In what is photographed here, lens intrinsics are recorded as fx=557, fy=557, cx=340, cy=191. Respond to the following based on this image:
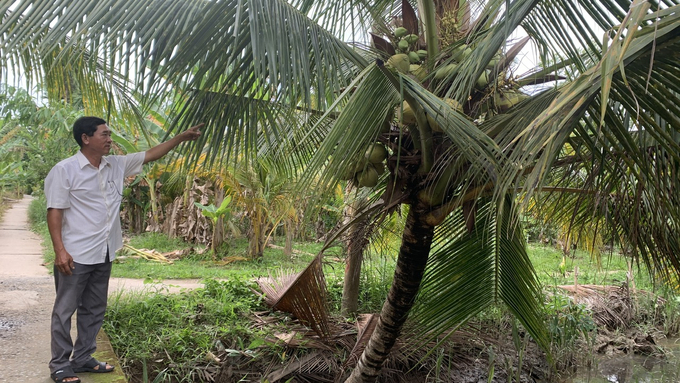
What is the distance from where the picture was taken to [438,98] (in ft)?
6.48

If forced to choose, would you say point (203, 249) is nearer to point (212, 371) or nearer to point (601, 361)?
point (212, 371)

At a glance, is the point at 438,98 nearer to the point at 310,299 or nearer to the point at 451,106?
the point at 451,106

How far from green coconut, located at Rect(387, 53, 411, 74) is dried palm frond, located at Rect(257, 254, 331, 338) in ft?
4.37

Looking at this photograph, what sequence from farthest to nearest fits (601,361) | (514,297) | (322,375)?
(601,361) < (322,375) < (514,297)

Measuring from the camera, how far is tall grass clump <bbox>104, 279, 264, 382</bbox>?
12.4 ft

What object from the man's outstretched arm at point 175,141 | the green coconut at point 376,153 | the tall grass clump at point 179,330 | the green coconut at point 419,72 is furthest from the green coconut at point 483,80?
the tall grass clump at point 179,330

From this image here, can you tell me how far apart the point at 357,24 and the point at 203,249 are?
669cm

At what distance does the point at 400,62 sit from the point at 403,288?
4.09 ft

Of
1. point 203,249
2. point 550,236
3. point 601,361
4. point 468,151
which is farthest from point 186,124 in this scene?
point 550,236

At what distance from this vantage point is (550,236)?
39.3 ft

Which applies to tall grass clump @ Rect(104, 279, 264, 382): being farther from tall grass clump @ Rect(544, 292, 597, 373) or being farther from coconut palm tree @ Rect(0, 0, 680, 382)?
tall grass clump @ Rect(544, 292, 597, 373)

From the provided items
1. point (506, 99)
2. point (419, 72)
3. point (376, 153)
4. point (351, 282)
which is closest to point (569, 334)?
point (351, 282)

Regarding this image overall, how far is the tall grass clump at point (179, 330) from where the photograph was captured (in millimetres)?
3775

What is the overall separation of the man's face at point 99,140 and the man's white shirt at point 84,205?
0.07 metres
